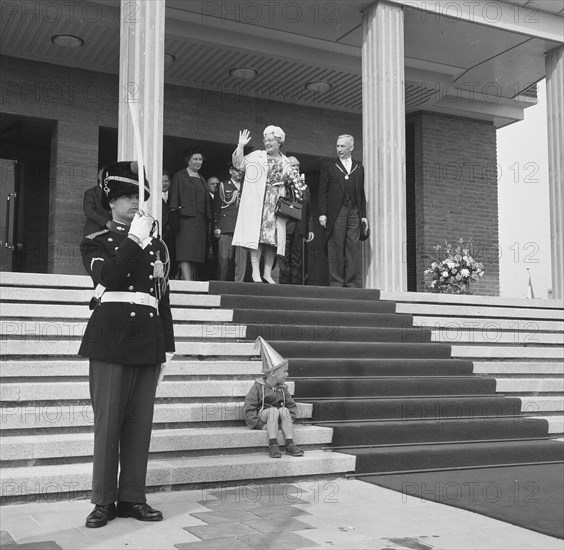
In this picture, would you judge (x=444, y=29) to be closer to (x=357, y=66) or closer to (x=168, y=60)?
(x=357, y=66)

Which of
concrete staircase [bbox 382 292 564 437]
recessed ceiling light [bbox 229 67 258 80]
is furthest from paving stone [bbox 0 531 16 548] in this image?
recessed ceiling light [bbox 229 67 258 80]

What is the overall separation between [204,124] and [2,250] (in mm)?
4028

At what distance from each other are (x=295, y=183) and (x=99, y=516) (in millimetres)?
5931

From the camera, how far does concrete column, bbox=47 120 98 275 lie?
12.6 m

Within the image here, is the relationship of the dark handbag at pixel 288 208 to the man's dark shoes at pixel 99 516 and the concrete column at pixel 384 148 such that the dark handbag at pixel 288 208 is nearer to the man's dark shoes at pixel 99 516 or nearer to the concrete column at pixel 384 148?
the concrete column at pixel 384 148

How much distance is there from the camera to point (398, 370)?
7898 mm

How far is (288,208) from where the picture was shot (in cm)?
975

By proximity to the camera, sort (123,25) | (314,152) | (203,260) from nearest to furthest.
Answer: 1. (123,25)
2. (203,260)
3. (314,152)

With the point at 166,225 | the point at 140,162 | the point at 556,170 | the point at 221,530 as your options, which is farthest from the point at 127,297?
the point at 556,170

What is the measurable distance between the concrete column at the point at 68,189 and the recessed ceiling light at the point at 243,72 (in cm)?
261

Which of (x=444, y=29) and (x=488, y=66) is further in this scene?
(x=488, y=66)

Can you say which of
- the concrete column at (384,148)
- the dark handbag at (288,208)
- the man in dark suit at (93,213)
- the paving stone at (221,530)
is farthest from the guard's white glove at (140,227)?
the concrete column at (384,148)

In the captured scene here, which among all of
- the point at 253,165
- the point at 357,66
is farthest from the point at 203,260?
the point at 357,66

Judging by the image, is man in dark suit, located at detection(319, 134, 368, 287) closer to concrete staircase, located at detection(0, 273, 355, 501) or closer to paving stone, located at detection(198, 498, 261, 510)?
concrete staircase, located at detection(0, 273, 355, 501)
